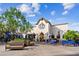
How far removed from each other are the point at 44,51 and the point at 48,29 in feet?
1.11

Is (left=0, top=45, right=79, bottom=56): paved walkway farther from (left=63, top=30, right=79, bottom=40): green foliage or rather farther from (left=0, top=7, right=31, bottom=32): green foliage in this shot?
(left=0, top=7, right=31, bottom=32): green foliage

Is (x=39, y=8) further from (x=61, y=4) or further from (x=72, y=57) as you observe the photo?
(x=72, y=57)

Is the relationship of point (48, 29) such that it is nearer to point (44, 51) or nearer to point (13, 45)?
point (44, 51)

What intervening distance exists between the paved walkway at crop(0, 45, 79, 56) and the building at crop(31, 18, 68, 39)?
0.17 metres

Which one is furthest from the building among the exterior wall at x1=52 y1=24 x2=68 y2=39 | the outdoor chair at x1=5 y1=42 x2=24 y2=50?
Answer: the outdoor chair at x1=5 y1=42 x2=24 y2=50

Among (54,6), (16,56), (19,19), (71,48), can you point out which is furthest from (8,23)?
(71,48)

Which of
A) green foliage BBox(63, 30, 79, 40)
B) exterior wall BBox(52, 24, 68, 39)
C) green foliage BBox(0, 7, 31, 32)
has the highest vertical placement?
green foliage BBox(0, 7, 31, 32)

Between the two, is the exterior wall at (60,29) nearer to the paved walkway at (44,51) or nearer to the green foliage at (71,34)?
the green foliage at (71,34)

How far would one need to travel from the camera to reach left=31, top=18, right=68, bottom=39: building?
11.3ft

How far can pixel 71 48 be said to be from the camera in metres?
3.47

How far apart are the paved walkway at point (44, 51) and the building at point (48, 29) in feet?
0.57

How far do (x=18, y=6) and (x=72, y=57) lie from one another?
107 centimetres

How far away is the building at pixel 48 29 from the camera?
3457 mm

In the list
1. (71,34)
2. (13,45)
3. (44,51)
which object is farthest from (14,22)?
(71,34)
